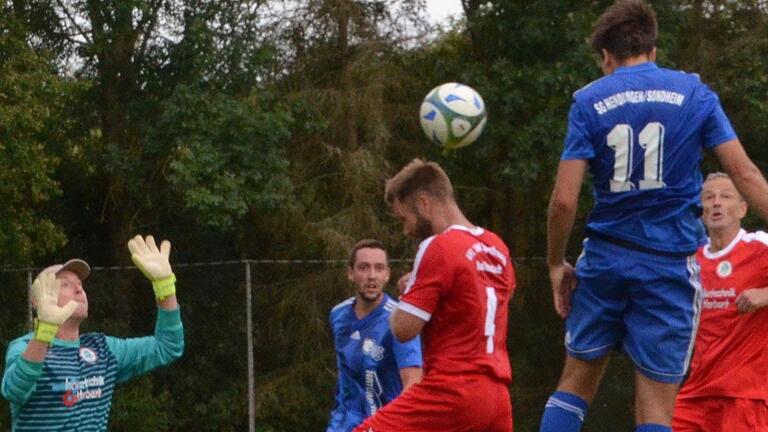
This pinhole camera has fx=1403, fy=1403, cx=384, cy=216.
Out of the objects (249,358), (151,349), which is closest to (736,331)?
(151,349)

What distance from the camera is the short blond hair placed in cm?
570

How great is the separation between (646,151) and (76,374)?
3.04m

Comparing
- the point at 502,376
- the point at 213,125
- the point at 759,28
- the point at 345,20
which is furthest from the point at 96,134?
the point at 502,376

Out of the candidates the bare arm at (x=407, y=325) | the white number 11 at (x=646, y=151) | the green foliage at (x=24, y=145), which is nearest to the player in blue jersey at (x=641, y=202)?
the white number 11 at (x=646, y=151)

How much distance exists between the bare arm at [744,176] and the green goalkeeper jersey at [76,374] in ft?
9.09

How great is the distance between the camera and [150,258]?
21.0 ft

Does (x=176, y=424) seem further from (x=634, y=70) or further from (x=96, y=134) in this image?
(x=634, y=70)

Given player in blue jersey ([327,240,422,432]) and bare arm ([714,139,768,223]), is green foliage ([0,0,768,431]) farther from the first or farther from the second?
bare arm ([714,139,768,223])

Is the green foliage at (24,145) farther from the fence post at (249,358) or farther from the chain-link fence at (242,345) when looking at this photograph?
the fence post at (249,358)

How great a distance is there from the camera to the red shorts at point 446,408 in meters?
5.47

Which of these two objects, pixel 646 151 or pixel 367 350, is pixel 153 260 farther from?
pixel 646 151

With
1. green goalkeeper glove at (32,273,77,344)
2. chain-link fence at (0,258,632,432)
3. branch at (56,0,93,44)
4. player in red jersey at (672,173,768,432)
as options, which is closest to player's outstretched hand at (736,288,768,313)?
player in red jersey at (672,173,768,432)

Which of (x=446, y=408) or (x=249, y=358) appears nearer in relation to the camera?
(x=446, y=408)

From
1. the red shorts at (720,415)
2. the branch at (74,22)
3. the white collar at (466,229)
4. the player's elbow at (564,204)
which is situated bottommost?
the red shorts at (720,415)
